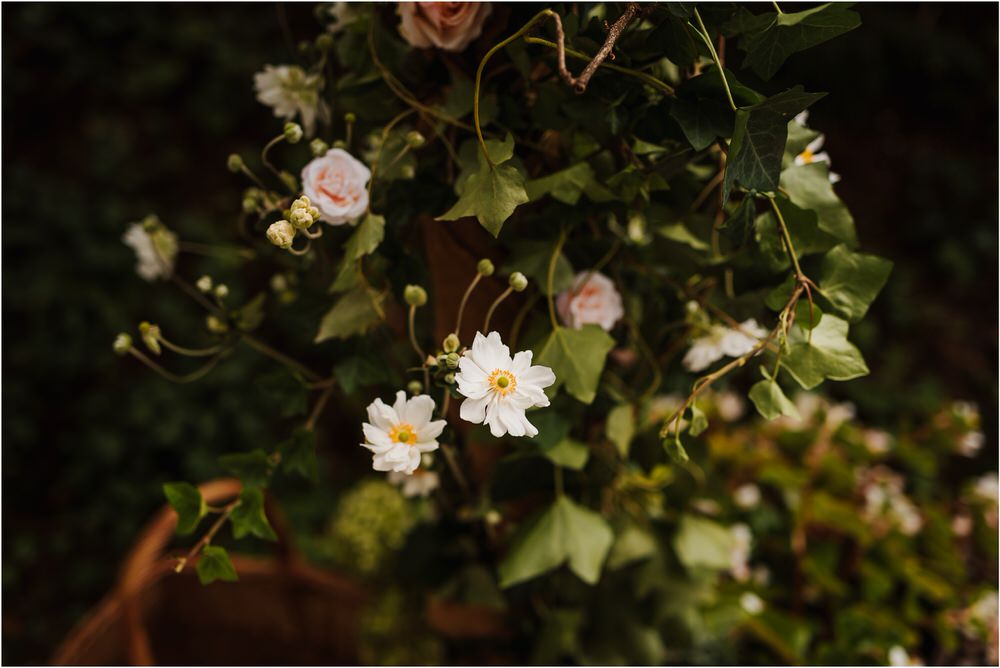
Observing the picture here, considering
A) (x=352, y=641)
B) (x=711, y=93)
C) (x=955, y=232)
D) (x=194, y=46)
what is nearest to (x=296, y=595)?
(x=352, y=641)

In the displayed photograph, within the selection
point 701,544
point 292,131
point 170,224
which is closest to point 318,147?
point 292,131

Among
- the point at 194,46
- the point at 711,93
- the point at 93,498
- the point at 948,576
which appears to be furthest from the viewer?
the point at 194,46

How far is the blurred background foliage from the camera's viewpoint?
2.27 metres

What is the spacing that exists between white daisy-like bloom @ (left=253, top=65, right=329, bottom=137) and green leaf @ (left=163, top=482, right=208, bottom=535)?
38 cm

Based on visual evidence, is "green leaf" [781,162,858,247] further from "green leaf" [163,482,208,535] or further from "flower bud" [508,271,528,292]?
"green leaf" [163,482,208,535]

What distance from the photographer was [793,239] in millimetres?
711

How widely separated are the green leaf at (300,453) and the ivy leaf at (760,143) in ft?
1.60

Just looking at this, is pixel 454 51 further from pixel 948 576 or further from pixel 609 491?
pixel 948 576

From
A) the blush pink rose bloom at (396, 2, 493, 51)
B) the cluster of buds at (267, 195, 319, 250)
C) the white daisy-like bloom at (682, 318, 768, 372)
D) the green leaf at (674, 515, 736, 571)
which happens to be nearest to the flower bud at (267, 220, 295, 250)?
the cluster of buds at (267, 195, 319, 250)

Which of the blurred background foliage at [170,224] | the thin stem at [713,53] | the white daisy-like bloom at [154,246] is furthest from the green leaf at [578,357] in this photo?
the blurred background foliage at [170,224]

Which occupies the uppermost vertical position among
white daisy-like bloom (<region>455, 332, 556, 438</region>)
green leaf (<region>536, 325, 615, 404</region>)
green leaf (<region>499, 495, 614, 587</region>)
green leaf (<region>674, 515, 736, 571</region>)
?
white daisy-like bloom (<region>455, 332, 556, 438</region>)

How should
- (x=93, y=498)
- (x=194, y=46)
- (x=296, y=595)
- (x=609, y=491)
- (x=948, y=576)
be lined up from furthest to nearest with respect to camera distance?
(x=194, y=46) → (x=93, y=498) → (x=296, y=595) → (x=948, y=576) → (x=609, y=491)

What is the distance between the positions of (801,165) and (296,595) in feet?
4.17

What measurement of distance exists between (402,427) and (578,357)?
0.63ft
